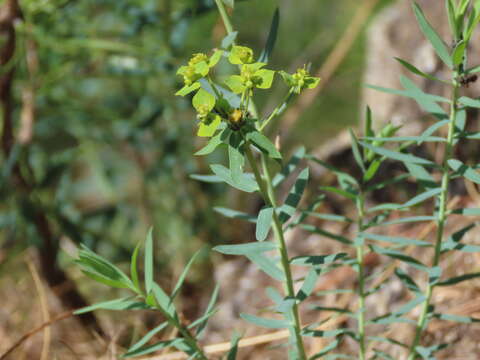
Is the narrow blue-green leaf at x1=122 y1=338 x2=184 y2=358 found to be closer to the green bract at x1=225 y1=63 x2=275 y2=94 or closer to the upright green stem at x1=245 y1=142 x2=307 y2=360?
the upright green stem at x1=245 y1=142 x2=307 y2=360

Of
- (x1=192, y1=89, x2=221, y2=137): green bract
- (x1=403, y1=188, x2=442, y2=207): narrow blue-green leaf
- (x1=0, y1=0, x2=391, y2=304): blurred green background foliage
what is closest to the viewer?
(x1=192, y1=89, x2=221, y2=137): green bract

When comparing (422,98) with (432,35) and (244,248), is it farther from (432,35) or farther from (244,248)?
(244,248)

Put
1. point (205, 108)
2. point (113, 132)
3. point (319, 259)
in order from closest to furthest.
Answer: point (205, 108) → point (319, 259) → point (113, 132)

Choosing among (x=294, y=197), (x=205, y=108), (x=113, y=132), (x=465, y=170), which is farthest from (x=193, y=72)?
(x=113, y=132)

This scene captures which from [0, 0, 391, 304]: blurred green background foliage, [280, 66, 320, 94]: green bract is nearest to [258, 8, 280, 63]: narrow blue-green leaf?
[280, 66, 320, 94]: green bract

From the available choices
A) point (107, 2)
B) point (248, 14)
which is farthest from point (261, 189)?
point (248, 14)

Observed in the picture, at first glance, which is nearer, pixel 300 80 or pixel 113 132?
pixel 300 80

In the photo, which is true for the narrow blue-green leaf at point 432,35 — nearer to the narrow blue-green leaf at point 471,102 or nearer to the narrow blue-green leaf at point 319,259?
the narrow blue-green leaf at point 471,102
